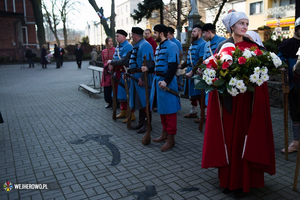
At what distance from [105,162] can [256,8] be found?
41642mm

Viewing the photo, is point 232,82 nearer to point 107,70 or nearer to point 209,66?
point 209,66

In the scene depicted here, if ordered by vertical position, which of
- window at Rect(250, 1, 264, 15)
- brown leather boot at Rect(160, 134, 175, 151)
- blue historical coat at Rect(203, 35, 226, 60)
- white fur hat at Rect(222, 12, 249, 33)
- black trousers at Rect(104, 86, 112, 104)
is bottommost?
brown leather boot at Rect(160, 134, 175, 151)

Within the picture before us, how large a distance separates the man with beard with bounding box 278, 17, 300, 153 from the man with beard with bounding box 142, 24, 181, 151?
1688 millimetres

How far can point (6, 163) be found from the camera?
475 cm

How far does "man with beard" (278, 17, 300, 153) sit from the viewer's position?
14.7 feet

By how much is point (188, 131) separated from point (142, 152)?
1500mm

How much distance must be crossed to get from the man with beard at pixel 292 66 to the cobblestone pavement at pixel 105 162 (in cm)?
41

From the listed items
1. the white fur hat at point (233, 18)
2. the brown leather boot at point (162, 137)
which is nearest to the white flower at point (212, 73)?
the white fur hat at point (233, 18)

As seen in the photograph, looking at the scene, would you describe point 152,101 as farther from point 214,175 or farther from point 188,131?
point 214,175

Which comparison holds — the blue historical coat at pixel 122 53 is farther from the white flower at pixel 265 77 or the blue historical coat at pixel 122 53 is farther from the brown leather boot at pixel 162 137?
the white flower at pixel 265 77

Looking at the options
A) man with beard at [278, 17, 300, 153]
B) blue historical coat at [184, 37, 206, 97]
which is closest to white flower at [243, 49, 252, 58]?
man with beard at [278, 17, 300, 153]

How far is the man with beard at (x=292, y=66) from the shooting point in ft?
14.7

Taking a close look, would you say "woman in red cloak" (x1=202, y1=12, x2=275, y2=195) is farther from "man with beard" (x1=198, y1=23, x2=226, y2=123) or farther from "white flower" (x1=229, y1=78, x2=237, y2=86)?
"man with beard" (x1=198, y1=23, x2=226, y2=123)

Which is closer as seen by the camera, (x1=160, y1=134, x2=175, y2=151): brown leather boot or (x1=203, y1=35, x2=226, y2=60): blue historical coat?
(x1=160, y1=134, x2=175, y2=151): brown leather boot
